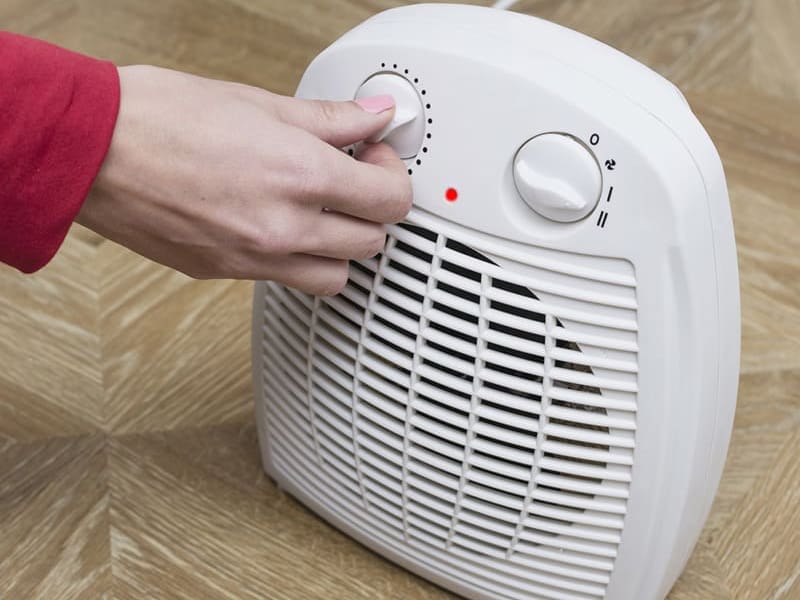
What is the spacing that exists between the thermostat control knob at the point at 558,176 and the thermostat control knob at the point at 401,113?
0.06 meters

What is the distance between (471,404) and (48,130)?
25cm

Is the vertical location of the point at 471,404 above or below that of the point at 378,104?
below

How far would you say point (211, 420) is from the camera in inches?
34.0

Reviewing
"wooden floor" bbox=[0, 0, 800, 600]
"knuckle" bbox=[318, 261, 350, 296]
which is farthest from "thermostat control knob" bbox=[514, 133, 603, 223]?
"wooden floor" bbox=[0, 0, 800, 600]

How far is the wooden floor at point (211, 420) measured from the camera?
77 centimetres

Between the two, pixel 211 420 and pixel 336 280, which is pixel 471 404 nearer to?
pixel 336 280

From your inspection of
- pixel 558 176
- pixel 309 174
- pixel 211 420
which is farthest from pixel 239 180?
pixel 211 420

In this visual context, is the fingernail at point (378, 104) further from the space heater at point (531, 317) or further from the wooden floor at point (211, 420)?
the wooden floor at point (211, 420)

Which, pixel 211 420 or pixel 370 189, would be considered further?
pixel 211 420

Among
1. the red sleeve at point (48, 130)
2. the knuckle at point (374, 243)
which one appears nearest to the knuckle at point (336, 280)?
the knuckle at point (374, 243)

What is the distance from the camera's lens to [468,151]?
2.01 ft

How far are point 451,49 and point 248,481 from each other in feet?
1.14

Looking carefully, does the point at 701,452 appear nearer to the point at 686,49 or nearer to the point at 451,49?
the point at 451,49

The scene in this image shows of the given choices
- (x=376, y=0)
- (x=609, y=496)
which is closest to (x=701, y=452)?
(x=609, y=496)
